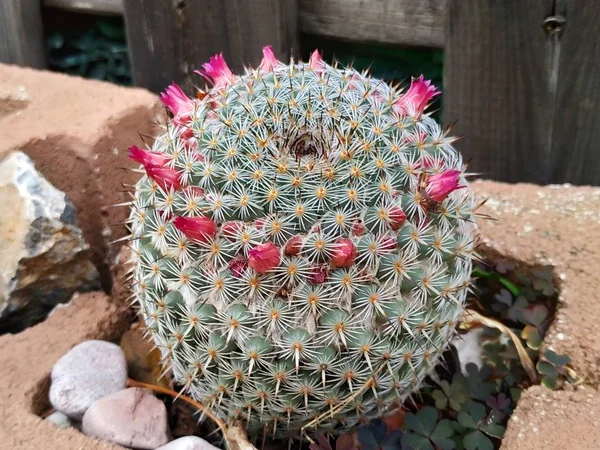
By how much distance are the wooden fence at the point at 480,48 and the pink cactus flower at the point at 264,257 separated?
3.68ft

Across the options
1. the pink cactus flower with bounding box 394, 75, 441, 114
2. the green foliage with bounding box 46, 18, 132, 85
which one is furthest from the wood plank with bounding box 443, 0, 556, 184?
the green foliage with bounding box 46, 18, 132, 85

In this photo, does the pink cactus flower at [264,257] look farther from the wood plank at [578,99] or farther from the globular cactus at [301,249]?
the wood plank at [578,99]

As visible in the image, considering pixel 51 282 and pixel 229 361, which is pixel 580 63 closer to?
pixel 229 361

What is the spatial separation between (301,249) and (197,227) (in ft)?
0.53

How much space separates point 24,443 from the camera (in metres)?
1.17

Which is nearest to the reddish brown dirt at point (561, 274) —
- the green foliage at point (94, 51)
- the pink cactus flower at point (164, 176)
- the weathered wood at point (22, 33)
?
the pink cactus flower at point (164, 176)

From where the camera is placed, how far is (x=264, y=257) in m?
1.00

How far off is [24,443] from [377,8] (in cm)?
150

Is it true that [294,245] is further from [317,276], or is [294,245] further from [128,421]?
[128,421]

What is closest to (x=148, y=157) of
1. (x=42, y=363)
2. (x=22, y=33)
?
(x=42, y=363)

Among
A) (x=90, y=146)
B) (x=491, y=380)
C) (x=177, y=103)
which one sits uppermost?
(x=177, y=103)

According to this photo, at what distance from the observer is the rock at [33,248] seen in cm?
144

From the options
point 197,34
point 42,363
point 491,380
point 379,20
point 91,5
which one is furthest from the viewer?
point 91,5

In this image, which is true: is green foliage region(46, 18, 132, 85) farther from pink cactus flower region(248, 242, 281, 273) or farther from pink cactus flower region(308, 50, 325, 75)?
pink cactus flower region(248, 242, 281, 273)
